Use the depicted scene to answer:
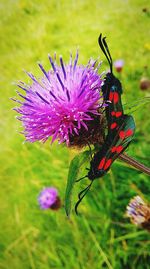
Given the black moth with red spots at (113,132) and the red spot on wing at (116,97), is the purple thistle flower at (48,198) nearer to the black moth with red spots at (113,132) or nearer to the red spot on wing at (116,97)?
the black moth with red spots at (113,132)

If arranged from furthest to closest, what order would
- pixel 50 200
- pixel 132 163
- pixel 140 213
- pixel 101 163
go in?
1. pixel 50 200
2. pixel 140 213
3. pixel 132 163
4. pixel 101 163

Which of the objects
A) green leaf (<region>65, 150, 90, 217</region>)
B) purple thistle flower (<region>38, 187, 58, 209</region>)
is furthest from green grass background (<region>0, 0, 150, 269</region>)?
purple thistle flower (<region>38, 187, 58, 209</region>)

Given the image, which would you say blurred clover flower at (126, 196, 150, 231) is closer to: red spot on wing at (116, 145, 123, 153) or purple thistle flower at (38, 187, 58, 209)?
red spot on wing at (116, 145, 123, 153)

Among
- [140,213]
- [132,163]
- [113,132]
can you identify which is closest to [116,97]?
[113,132]

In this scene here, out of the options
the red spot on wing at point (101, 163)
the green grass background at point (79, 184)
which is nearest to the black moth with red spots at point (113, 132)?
the red spot on wing at point (101, 163)

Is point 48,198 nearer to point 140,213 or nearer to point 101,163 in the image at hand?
point 140,213

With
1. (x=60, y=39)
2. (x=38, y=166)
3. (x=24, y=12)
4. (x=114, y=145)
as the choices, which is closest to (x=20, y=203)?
(x=38, y=166)
